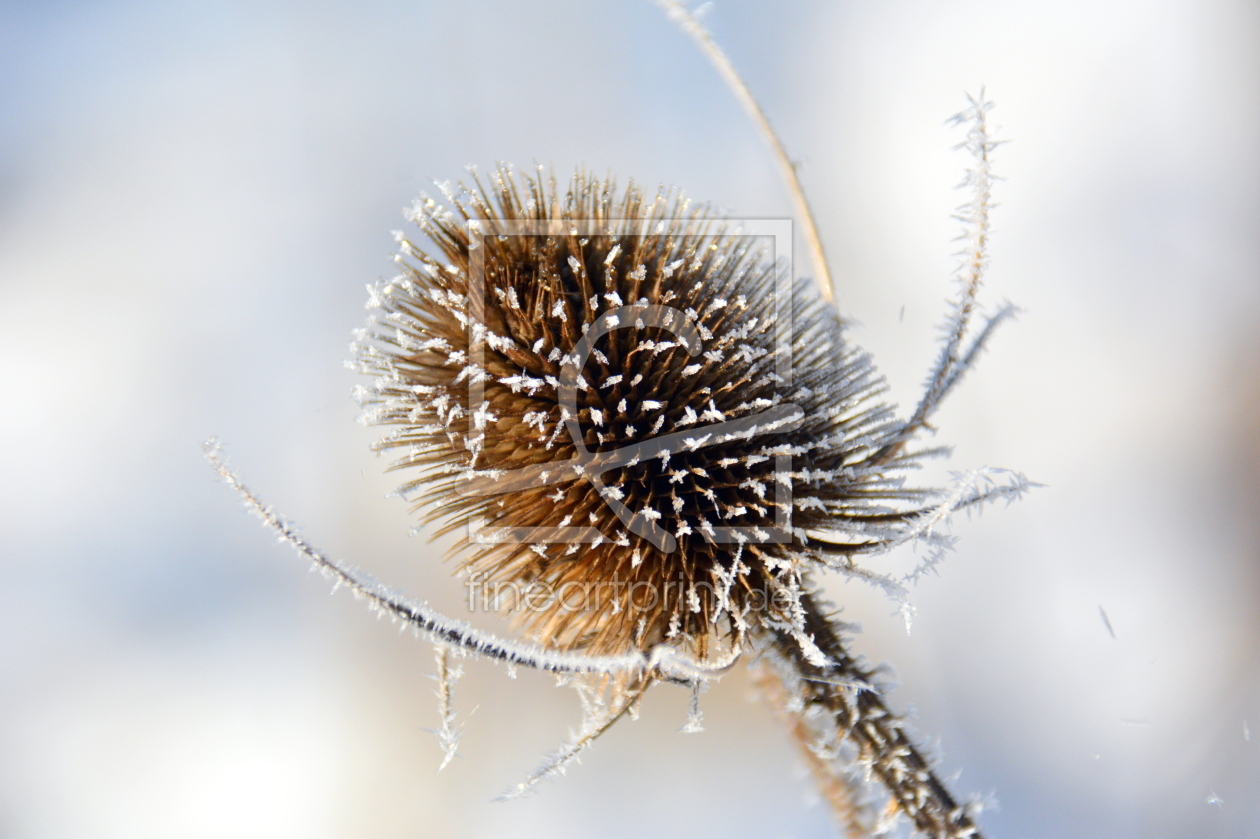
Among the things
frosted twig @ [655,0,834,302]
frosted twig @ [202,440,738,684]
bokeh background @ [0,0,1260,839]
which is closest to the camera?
frosted twig @ [202,440,738,684]

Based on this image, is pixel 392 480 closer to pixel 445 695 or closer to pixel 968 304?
pixel 445 695

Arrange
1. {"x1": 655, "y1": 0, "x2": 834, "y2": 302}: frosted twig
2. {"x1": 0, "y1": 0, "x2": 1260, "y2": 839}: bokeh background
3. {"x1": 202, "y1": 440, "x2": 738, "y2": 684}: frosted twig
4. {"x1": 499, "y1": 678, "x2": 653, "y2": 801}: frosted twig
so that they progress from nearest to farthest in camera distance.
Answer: {"x1": 202, "y1": 440, "x2": 738, "y2": 684}: frosted twig → {"x1": 499, "y1": 678, "x2": 653, "y2": 801}: frosted twig → {"x1": 655, "y1": 0, "x2": 834, "y2": 302}: frosted twig → {"x1": 0, "y1": 0, "x2": 1260, "y2": 839}: bokeh background

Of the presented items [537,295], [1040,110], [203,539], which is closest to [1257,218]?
[1040,110]

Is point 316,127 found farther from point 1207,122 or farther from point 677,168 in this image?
point 1207,122

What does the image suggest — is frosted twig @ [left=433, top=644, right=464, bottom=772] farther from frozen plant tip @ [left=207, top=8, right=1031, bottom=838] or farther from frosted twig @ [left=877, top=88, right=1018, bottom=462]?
frosted twig @ [left=877, top=88, right=1018, bottom=462]

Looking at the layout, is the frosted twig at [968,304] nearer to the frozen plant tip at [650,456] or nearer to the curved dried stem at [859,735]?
the frozen plant tip at [650,456]

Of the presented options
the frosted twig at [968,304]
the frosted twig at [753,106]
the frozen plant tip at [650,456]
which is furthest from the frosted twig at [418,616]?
the frosted twig at [753,106]

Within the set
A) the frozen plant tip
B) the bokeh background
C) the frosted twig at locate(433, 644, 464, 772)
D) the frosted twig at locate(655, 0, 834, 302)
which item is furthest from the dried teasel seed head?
the bokeh background
